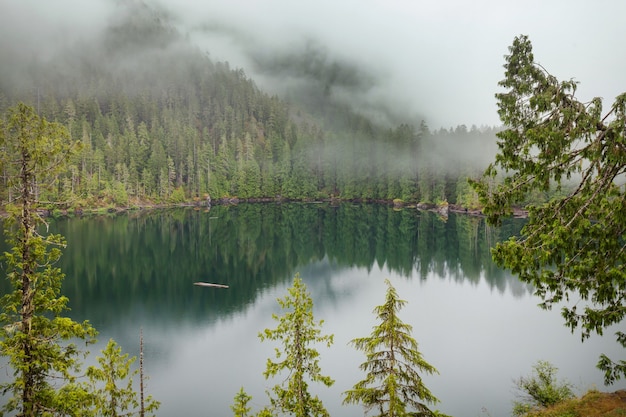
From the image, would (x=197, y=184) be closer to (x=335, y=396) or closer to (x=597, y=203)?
(x=335, y=396)

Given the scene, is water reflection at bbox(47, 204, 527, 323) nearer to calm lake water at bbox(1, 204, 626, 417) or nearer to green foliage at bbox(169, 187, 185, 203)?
calm lake water at bbox(1, 204, 626, 417)

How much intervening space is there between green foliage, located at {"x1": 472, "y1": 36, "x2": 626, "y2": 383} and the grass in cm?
605

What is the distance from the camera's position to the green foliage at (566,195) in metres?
8.55

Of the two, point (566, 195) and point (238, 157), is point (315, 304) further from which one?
point (238, 157)

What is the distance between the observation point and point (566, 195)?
9.26 meters

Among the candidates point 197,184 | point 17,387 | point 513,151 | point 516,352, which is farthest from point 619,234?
point 197,184

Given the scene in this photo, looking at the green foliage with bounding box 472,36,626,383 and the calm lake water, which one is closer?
the green foliage with bounding box 472,36,626,383

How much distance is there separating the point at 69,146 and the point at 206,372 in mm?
18033

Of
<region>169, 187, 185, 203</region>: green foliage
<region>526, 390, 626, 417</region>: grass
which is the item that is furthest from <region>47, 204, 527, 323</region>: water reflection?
<region>526, 390, 626, 417</region>: grass

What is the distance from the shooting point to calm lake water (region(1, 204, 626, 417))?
77.8 feet

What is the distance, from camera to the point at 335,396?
72.9ft

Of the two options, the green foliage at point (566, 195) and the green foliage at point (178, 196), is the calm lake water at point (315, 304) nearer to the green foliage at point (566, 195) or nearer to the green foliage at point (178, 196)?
the green foliage at point (566, 195)

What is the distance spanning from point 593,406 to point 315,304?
26.0 meters

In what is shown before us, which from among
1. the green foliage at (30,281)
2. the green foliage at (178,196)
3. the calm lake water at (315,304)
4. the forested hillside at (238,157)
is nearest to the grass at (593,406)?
the calm lake water at (315,304)
